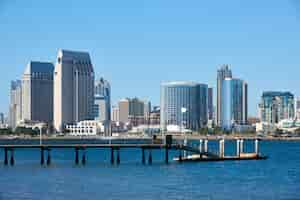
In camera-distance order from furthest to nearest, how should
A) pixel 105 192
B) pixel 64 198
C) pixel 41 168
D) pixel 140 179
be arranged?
pixel 41 168 < pixel 140 179 < pixel 105 192 < pixel 64 198

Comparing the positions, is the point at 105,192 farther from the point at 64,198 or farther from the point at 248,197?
the point at 248,197

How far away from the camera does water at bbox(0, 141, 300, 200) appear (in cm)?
5659

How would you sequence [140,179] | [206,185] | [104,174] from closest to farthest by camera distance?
1. [206,185]
2. [140,179]
3. [104,174]

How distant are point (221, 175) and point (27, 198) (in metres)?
26.5

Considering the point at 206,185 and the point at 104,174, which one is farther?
the point at 104,174

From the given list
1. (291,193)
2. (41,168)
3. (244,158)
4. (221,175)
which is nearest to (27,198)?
(291,193)

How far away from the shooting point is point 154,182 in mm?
66875

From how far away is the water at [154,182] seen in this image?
186 feet

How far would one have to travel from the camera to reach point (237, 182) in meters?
67.8

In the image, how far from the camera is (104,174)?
75.7 m

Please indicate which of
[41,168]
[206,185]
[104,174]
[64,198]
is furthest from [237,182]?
[41,168]

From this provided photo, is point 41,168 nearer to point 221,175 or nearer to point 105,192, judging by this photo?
point 221,175

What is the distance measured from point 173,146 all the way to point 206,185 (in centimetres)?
2392

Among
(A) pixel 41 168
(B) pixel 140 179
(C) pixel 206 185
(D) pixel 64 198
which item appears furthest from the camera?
(A) pixel 41 168
